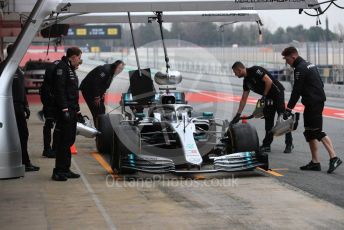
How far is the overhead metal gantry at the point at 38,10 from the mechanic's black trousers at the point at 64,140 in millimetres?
550

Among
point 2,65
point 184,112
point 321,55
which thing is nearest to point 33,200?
point 2,65

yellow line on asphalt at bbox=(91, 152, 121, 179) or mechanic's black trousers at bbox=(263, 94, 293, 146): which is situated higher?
mechanic's black trousers at bbox=(263, 94, 293, 146)

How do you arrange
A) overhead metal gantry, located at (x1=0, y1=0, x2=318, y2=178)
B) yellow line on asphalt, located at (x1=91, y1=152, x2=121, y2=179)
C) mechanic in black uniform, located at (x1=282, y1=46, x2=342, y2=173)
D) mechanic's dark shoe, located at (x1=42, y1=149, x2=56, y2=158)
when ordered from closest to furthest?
overhead metal gantry, located at (x1=0, y1=0, x2=318, y2=178), yellow line on asphalt, located at (x1=91, y1=152, x2=121, y2=179), mechanic in black uniform, located at (x1=282, y1=46, x2=342, y2=173), mechanic's dark shoe, located at (x1=42, y1=149, x2=56, y2=158)

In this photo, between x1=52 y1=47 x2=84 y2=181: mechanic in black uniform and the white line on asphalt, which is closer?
the white line on asphalt

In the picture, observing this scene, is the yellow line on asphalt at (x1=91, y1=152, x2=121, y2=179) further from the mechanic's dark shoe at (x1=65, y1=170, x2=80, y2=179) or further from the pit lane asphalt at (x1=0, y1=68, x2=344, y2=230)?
the mechanic's dark shoe at (x1=65, y1=170, x2=80, y2=179)

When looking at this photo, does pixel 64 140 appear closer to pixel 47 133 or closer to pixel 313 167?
pixel 47 133

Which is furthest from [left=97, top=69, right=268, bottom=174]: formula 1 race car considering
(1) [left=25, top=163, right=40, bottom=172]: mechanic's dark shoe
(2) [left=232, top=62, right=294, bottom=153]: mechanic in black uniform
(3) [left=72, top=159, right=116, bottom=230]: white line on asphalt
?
(2) [left=232, top=62, right=294, bottom=153]: mechanic in black uniform

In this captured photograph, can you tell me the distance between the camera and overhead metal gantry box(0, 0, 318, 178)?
920 centimetres

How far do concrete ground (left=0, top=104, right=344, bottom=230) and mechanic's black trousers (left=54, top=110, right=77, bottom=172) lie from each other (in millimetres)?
296

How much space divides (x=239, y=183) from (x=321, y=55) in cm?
2908

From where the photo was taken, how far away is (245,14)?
16.7 m

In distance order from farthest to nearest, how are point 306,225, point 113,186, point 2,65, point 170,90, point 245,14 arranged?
point 245,14
point 170,90
point 2,65
point 113,186
point 306,225

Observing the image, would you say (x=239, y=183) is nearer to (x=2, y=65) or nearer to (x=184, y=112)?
(x=184, y=112)

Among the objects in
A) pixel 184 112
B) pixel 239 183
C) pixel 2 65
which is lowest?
pixel 239 183
